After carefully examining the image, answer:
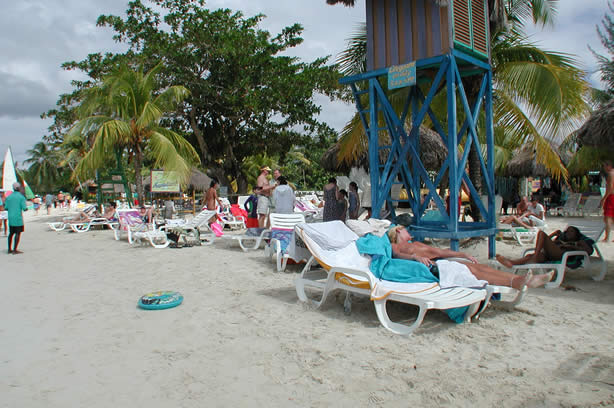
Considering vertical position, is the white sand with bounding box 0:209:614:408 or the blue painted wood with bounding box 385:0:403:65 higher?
Result: the blue painted wood with bounding box 385:0:403:65

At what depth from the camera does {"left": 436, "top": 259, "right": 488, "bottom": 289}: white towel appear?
3.74m

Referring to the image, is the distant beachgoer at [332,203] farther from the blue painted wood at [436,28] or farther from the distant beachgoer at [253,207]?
the blue painted wood at [436,28]

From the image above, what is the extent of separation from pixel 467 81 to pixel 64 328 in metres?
7.18

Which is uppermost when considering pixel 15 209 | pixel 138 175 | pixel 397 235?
pixel 138 175

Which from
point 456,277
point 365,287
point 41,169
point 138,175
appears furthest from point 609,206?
point 41,169

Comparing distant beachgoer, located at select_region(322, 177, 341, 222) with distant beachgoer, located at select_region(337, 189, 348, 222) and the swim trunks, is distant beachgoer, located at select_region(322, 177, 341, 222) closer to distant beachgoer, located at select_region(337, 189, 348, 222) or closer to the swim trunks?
distant beachgoer, located at select_region(337, 189, 348, 222)

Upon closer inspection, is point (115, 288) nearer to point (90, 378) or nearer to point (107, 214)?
point (90, 378)

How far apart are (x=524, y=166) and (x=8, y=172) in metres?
22.1

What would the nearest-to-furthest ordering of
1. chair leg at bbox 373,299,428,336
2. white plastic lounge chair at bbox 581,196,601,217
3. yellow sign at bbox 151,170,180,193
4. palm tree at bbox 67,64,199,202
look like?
chair leg at bbox 373,299,428,336, palm tree at bbox 67,64,199,202, white plastic lounge chair at bbox 581,196,601,217, yellow sign at bbox 151,170,180,193

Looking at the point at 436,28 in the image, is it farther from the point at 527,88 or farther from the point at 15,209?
the point at 15,209

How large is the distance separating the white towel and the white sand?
33cm

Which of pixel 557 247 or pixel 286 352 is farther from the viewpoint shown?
pixel 557 247

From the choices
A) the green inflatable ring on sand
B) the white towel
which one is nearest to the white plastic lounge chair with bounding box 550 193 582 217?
the white towel

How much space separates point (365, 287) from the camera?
153 inches
